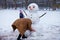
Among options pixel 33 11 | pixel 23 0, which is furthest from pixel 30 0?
pixel 33 11

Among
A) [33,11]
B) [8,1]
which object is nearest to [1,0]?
[8,1]

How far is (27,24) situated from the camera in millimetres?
6828

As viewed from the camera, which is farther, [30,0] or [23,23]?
[30,0]

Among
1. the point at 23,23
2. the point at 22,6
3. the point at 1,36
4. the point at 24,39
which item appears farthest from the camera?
the point at 22,6

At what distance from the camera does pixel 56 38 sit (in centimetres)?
753

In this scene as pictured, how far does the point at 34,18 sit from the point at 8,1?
60.0 ft

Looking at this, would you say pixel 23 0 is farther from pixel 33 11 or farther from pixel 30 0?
pixel 33 11

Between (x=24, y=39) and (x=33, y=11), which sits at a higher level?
(x=33, y=11)

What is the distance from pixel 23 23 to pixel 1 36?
176cm

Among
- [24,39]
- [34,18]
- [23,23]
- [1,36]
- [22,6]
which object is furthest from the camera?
[22,6]

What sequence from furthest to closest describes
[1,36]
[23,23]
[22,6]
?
1. [22,6]
2. [1,36]
3. [23,23]

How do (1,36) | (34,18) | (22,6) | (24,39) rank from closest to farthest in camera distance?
(24,39)
(1,36)
(34,18)
(22,6)

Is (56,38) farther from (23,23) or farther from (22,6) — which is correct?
(22,6)

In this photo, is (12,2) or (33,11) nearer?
(33,11)
